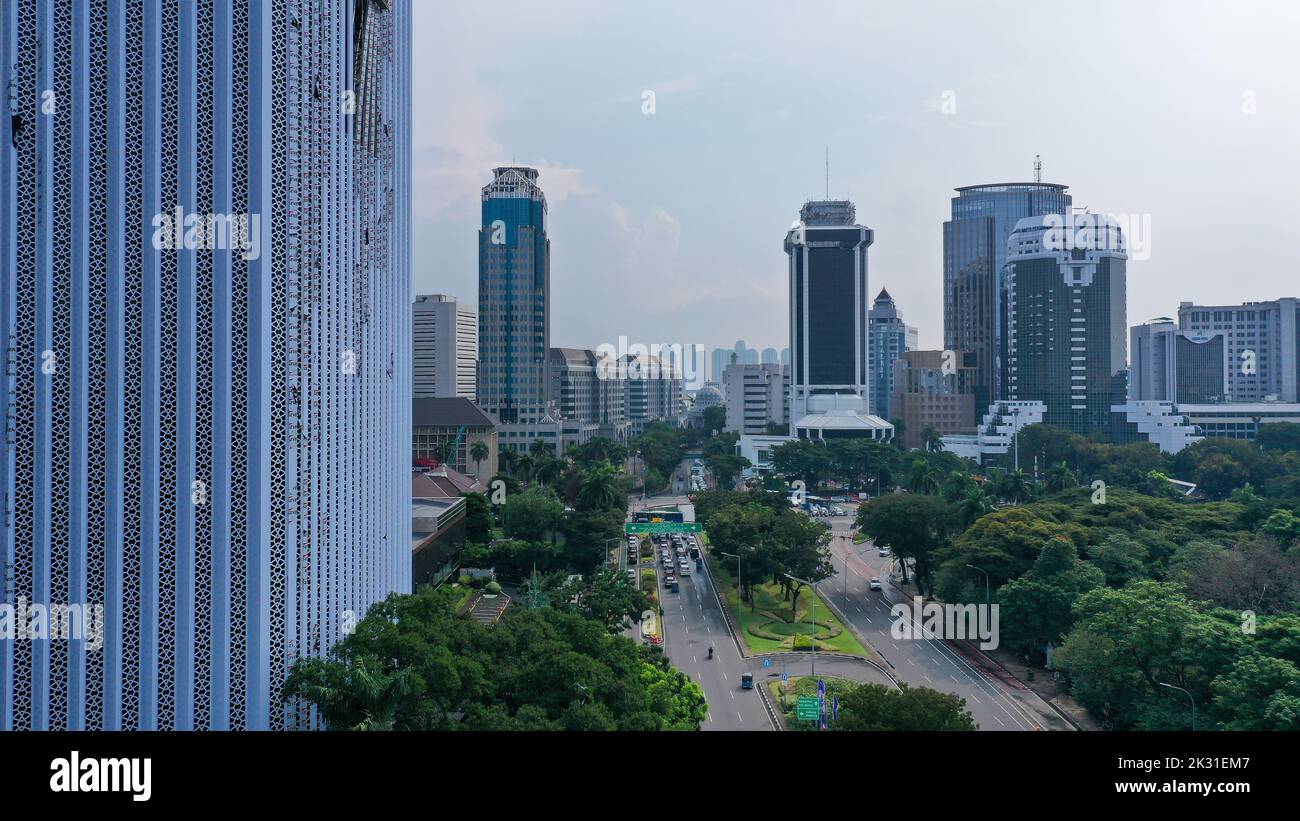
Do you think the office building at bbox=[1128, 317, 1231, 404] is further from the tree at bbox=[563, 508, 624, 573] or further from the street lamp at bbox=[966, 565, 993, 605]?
the tree at bbox=[563, 508, 624, 573]

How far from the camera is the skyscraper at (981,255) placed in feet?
475

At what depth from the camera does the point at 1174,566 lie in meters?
36.4

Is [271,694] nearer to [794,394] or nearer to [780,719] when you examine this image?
[780,719]

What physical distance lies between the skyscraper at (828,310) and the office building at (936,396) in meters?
18.0

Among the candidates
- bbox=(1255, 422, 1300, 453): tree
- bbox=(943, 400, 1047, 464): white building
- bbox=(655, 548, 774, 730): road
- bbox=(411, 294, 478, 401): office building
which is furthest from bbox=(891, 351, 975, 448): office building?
bbox=(655, 548, 774, 730): road

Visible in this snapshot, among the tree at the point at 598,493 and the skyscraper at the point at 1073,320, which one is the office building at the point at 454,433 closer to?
the tree at the point at 598,493

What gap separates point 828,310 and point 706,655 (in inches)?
3057

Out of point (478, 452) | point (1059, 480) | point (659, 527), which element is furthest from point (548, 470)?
point (1059, 480)

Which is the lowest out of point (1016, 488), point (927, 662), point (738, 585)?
point (927, 662)

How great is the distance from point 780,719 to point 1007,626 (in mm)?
11605

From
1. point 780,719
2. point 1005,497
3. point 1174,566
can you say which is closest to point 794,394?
point 1005,497

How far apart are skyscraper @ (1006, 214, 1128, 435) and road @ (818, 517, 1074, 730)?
57953 mm

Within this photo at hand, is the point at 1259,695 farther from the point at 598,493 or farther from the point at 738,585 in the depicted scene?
the point at 598,493

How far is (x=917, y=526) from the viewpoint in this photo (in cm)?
4719
